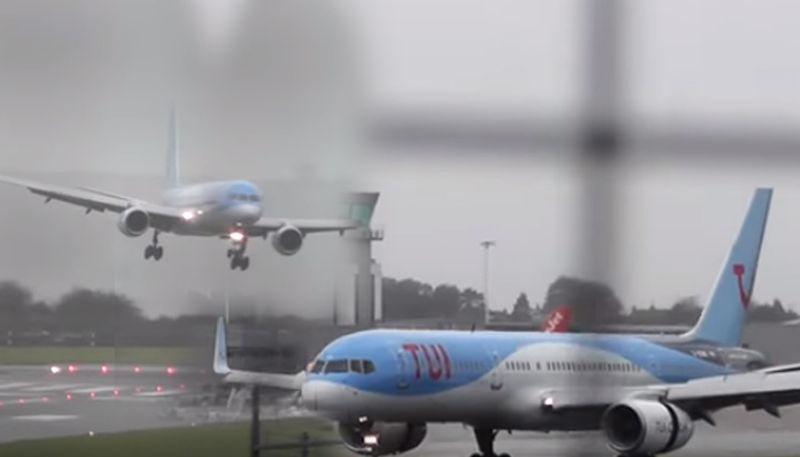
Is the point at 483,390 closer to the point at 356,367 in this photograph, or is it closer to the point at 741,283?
A: the point at 356,367

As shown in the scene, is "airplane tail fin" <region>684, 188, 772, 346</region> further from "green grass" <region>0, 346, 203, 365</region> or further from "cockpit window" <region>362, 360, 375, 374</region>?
"cockpit window" <region>362, 360, 375, 374</region>

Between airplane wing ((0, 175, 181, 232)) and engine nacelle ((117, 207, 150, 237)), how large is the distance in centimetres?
2

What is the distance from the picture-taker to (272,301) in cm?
218

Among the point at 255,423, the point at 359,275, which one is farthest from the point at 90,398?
the point at 359,275

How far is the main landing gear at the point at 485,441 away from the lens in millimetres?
6738

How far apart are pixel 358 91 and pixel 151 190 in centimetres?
82

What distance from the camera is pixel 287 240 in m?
2.30

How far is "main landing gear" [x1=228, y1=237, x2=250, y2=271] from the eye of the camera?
7.77 ft

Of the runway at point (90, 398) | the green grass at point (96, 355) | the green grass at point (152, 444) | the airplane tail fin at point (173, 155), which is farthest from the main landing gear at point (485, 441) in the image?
the airplane tail fin at point (173, 155)

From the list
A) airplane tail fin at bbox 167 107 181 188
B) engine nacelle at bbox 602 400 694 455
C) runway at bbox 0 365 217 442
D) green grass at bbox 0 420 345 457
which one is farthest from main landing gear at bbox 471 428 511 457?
airplane tail fin at bbox 167 107 181 188

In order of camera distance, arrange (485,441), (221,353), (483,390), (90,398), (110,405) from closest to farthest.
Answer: (221,353), (110,405), (90,398), (485,441), (483,390)

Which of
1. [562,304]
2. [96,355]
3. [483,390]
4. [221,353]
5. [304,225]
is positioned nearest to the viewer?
[562,304]

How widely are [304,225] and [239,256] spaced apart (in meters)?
0.31

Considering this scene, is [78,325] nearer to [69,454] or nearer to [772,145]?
[69,454]
